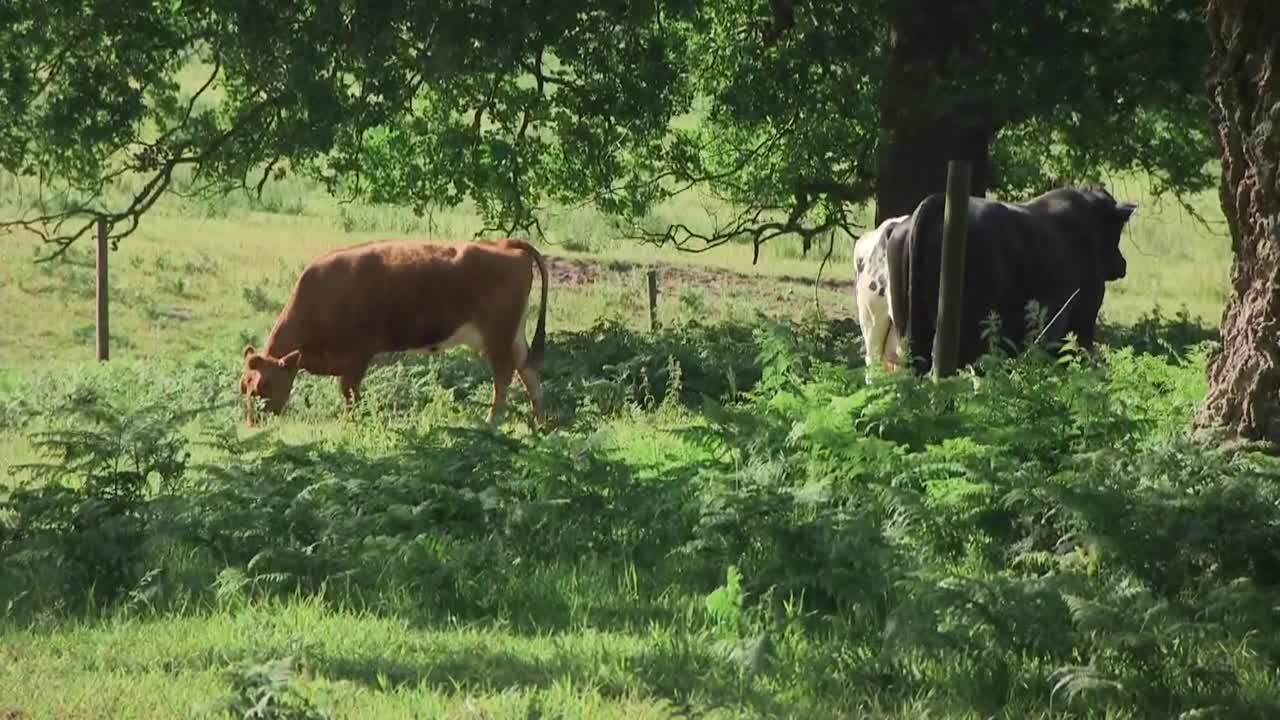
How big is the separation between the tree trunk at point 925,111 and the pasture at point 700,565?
663cm

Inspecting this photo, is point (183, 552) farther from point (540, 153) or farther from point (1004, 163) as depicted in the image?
point (1004, 163)

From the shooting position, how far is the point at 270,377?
53.8ft

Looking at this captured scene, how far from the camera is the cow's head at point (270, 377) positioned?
16281 millimetres

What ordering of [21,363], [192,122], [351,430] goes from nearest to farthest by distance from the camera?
[351,430] → [192,122] → [21,363]

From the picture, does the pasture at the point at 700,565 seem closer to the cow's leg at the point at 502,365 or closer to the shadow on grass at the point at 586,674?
the shadow on grass at the point at 586,674

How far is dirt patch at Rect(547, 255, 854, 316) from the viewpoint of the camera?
3134 centimetres

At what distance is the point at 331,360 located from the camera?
1695cm

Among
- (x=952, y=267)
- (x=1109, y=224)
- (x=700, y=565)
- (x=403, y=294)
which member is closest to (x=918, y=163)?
(x=1109, y=224)

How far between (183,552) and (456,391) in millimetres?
9154

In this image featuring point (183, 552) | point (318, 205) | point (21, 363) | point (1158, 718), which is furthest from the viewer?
point (318, 205)

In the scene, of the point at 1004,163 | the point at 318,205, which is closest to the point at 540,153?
the point at 1004,163

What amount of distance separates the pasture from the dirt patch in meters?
19.7

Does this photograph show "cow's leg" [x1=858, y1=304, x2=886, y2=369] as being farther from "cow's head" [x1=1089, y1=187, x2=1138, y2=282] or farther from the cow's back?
the cow's back

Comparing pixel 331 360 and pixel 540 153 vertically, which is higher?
pixel 540 153
